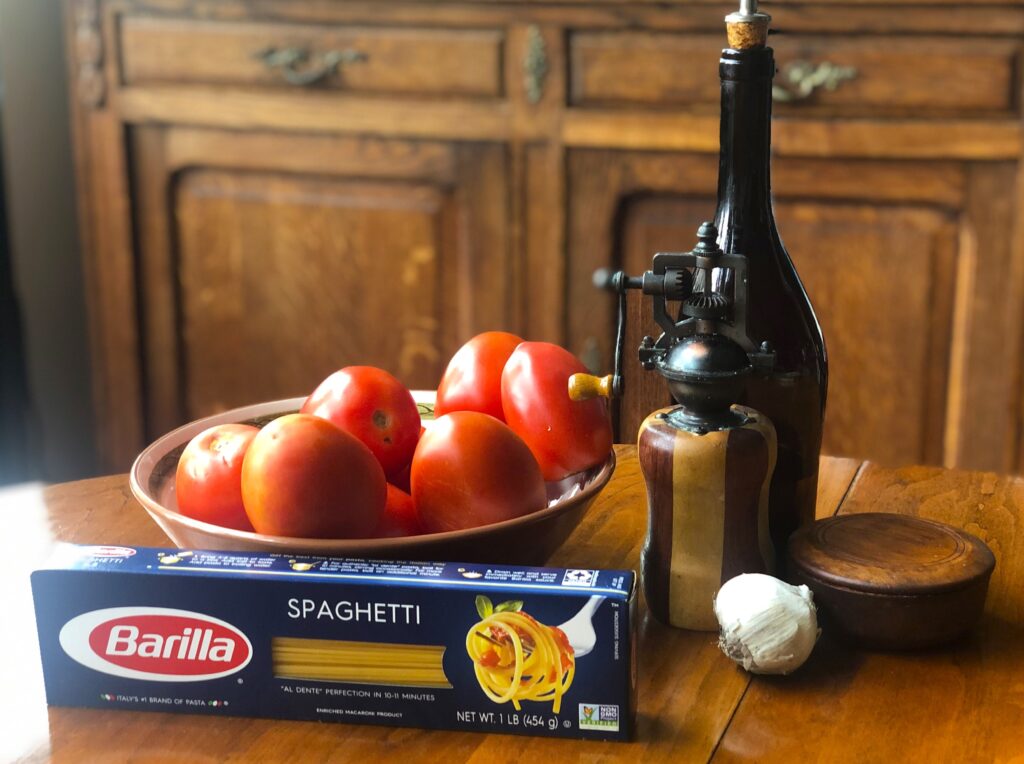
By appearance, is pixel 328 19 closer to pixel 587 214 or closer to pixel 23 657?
pixel 587 214

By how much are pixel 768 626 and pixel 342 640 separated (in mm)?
226

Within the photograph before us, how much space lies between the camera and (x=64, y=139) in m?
2.30

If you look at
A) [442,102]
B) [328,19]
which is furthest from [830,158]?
[328,19]

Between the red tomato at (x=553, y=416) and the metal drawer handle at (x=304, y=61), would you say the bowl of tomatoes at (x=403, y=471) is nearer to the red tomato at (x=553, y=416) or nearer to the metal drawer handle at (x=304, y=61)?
the red tomato at (x=553, y=416)

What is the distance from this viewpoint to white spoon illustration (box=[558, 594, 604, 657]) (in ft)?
2.16

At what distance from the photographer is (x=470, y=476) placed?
0.77m

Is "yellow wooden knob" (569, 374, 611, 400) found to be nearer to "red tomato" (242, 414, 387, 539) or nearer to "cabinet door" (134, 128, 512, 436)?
"red tomato" (242, 414, 387, 539)

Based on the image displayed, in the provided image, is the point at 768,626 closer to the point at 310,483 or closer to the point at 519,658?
the point at 519,658

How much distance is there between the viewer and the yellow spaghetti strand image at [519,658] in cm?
67

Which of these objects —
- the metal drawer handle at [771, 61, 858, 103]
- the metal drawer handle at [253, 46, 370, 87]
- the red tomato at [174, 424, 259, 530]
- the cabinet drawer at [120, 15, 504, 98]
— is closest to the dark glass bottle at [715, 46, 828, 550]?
the red tomato at [174, 424, 259, 530]

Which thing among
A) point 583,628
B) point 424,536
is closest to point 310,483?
point 424,536

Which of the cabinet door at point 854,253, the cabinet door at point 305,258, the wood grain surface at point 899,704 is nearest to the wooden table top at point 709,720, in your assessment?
the wood grain surface at point 899,704

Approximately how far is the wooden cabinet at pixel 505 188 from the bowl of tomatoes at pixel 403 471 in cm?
108

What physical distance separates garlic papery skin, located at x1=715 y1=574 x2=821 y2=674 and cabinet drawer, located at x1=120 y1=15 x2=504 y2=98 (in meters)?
1.36
